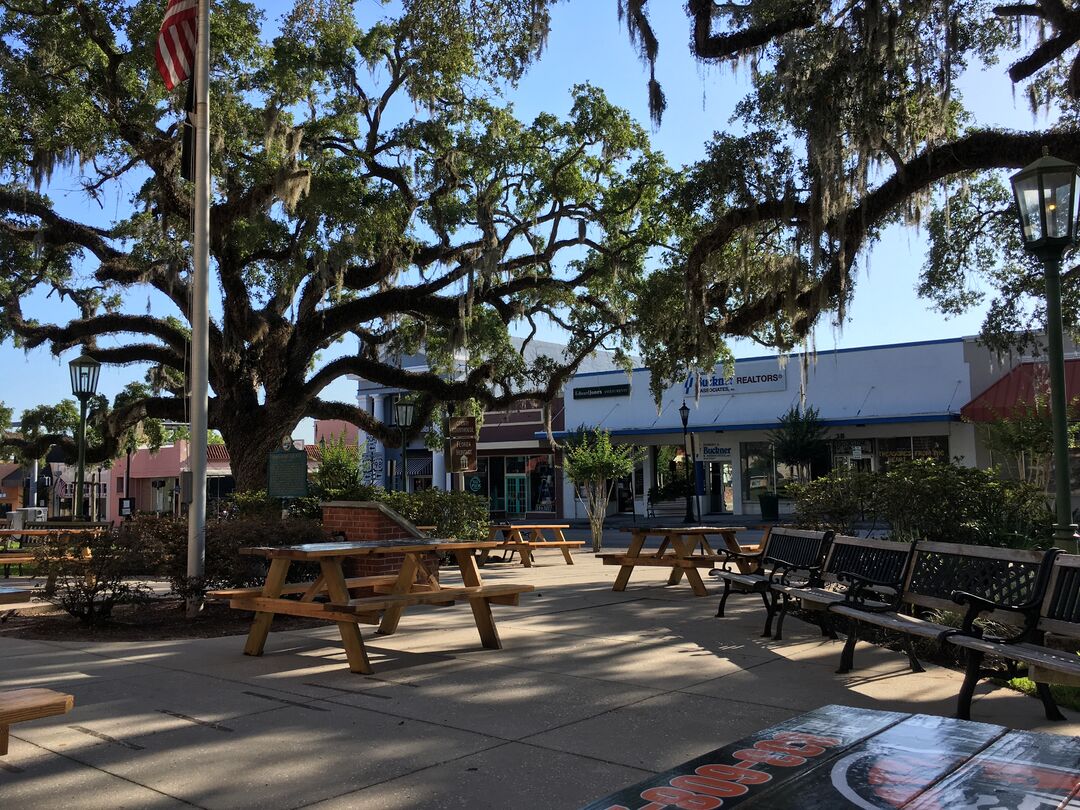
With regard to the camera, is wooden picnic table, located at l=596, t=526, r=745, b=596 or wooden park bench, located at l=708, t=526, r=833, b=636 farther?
wooden picnic table, located at l=596, t=526, r=745, b=596

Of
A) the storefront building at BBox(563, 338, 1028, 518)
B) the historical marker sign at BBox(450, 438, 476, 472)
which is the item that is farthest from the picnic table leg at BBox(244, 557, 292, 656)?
the storefront building at BBox(563, 338, 1028, 518)

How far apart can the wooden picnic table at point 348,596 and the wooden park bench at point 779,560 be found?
233 centimetres

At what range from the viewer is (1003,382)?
29.7 meters

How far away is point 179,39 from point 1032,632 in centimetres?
1155

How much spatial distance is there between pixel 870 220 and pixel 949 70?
223 centimetres

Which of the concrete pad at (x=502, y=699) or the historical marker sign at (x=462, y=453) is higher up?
the historical marker sign at (x=462, y=453)

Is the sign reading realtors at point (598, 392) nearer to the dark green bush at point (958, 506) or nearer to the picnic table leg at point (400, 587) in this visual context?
the dark green bush at point (958, 506)

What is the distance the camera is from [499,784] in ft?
14.1

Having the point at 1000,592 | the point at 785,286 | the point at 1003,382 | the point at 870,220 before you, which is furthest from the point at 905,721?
Result: the point at 1003,382

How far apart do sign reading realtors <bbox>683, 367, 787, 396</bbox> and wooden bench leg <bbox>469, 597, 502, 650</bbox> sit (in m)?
27.1

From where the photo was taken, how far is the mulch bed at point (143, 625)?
9219 millimetres

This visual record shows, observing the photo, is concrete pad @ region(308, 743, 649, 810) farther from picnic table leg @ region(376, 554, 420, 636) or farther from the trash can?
the trash can

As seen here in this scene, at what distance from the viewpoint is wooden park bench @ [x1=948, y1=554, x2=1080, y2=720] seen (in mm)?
5105

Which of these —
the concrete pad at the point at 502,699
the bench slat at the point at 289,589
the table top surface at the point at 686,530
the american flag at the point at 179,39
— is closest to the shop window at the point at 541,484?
the table top surface at the point at 686,530
